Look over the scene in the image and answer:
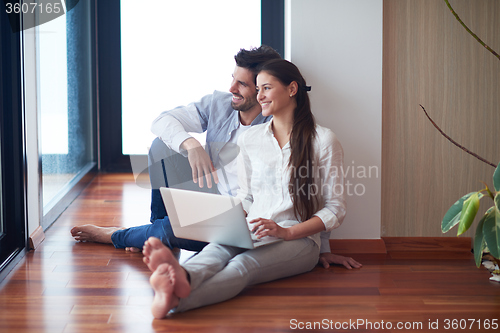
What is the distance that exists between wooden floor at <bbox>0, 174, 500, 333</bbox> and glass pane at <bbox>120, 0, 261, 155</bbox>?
248 centimetres

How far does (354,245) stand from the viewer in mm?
2342

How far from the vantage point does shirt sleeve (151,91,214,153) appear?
2.26 metres

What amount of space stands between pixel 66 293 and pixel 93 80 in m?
3.10

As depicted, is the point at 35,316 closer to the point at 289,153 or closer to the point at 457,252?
the point at 289,153

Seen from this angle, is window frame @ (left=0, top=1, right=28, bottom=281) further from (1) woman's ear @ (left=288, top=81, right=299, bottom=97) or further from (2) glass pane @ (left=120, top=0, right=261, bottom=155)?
(2) glass pane @ (left=120, top=0, right=261, bottom=155)

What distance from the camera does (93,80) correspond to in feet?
15.0

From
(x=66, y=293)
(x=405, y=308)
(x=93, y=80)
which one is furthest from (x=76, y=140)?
(x=405, y=308)

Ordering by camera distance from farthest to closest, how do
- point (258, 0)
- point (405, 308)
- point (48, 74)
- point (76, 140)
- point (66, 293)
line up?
point (258, 0), point (76, 140), point (48, 74), point (66, 293), point (405, 308)

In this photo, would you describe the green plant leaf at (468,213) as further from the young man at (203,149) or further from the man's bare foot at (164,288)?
the man's bare foot at (164,288)

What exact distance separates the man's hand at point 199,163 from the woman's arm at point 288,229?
35cm

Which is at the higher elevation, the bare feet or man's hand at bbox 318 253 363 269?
the bare feet

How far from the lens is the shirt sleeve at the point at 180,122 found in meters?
2.26

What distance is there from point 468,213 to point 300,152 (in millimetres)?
637

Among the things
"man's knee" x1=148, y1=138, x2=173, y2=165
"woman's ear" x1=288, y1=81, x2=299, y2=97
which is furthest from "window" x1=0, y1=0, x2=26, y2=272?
"woman's ear" x1=288, y1=81, x2=299, y2=97
